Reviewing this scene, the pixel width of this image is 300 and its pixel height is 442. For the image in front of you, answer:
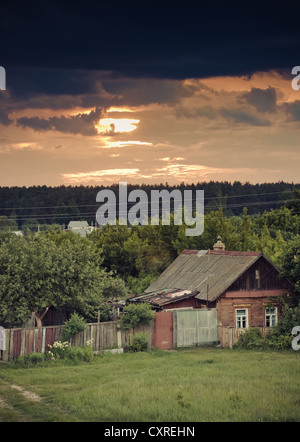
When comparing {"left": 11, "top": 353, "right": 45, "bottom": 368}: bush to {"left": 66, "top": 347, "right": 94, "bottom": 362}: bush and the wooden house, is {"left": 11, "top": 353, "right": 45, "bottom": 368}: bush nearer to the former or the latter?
{"left": 66, "top": 347, "right": 94, "bottom": 362}: bush

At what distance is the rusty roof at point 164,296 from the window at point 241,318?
117 inches

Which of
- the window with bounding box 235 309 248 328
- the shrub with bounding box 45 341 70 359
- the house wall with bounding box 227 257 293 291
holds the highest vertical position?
the house wall with bounding box 227 257 293 291

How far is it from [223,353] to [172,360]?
12.8 feet

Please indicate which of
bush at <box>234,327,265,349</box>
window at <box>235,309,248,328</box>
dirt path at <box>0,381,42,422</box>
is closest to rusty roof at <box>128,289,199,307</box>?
window at <box>235,309,248,328</box>

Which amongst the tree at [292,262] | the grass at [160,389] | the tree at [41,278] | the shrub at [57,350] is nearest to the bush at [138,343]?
the grass at [160,389]

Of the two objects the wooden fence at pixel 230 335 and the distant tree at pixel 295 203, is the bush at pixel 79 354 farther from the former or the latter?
the distant tree at pixel 295 203

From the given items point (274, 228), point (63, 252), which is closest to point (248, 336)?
point (63, 252)

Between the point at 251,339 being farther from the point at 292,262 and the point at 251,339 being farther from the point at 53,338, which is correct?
the point at 53,338

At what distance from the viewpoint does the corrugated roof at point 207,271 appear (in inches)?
1483

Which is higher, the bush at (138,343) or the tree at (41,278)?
the tree at (41,278)

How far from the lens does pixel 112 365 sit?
27672mm

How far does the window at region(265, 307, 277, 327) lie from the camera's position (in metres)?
38.5

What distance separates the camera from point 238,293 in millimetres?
37438
